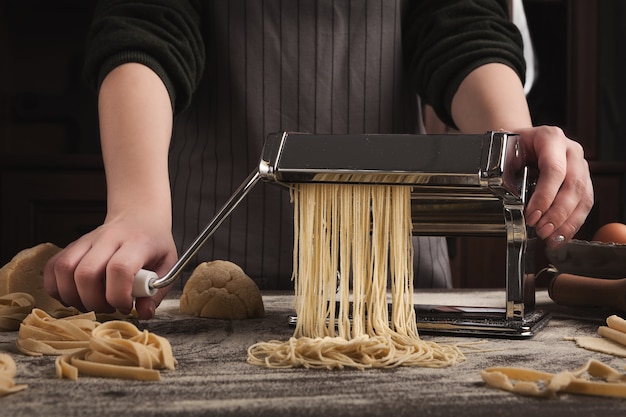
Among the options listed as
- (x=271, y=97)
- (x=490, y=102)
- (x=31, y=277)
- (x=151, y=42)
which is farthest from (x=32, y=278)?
(x=490, y=102)

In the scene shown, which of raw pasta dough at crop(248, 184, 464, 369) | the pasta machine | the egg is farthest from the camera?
the egg

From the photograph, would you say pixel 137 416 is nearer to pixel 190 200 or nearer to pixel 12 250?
pixel 190 200

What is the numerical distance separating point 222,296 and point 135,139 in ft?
0.92

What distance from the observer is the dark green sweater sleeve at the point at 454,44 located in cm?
149

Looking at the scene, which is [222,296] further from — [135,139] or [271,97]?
[271,97]

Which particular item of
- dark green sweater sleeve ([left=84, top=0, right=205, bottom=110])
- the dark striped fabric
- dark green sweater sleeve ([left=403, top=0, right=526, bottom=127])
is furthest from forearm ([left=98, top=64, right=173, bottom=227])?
dark green sweater sleeve ([left=403, top=0, right=526, bottom=127])

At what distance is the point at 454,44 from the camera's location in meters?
1.52

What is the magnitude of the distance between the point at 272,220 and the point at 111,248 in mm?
556

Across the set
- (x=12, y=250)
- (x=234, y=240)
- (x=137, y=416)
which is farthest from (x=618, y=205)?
(x=137, y=416)

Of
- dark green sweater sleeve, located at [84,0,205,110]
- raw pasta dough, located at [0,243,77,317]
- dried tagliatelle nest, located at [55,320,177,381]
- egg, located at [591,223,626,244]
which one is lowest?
dried tagliatelle nest, located at [55,320,177,381]

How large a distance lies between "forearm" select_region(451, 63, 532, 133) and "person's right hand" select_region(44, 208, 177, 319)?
58cm

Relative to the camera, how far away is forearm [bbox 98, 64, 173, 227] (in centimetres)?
121

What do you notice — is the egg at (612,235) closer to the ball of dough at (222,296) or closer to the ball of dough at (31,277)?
the ball of dough at (222,296)

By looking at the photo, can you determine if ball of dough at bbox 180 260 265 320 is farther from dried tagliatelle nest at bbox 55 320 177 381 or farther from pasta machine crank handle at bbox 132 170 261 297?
dried tagliatelle nest at bbox 55 320 177 381
